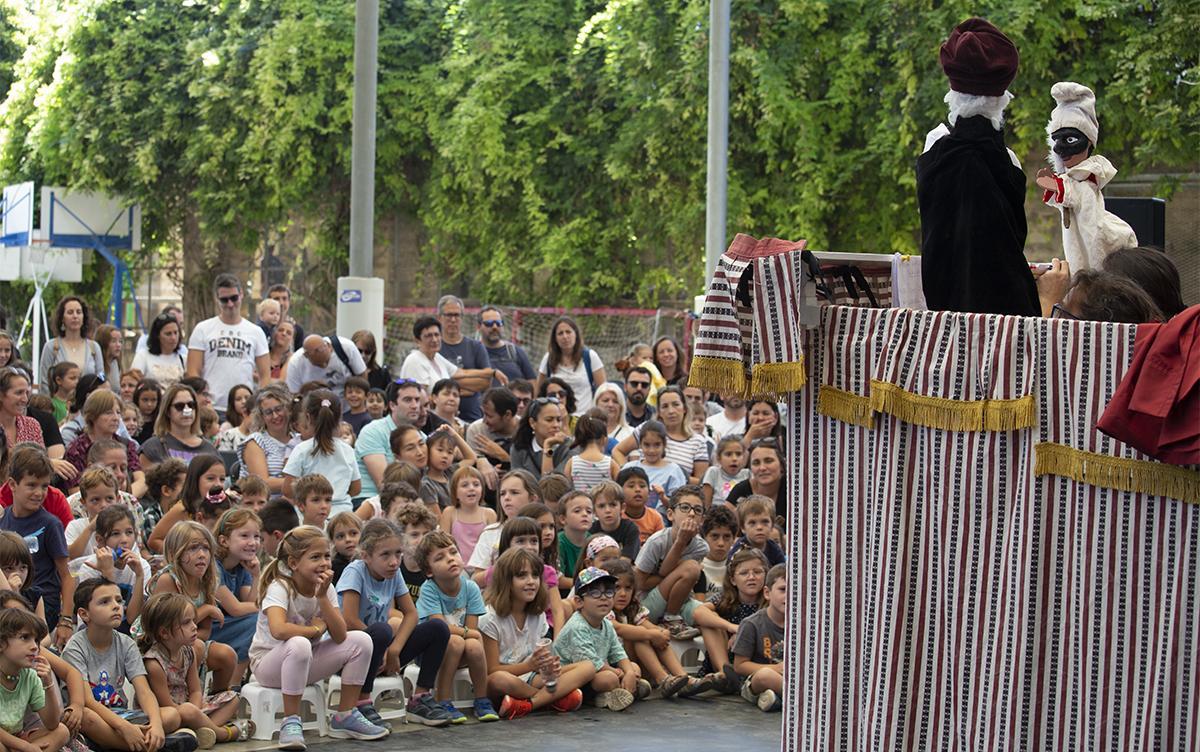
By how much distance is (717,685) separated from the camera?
853cm

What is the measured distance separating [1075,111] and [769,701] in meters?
4.13

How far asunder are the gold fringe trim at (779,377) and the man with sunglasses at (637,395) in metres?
7.72

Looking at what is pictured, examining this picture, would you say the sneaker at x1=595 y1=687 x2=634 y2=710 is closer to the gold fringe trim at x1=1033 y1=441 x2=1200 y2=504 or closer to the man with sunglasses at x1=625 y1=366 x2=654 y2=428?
the man with sunglasses at x1=625 y1=366 x2=654 y2=428

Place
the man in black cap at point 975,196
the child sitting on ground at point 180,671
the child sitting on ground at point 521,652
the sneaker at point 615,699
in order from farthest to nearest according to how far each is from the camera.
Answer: the sneaker at point 615,699 < the child sitting on ground at point 521,652 < the child sitting on ground at point 180,671 < the man in black cap at point 975,196

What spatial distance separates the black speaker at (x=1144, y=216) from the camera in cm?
564

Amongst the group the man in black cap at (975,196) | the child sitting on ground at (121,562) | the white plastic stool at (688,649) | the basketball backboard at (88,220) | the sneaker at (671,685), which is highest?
the basketball backboard at (88,220)

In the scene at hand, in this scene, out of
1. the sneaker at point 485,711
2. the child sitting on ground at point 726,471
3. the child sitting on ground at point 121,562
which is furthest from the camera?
the child sitting on ground at point 726,471

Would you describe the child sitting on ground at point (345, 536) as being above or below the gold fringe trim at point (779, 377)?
below

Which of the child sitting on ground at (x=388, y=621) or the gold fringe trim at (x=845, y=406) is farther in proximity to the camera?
the child sitting on ground at (x=388, y=621)

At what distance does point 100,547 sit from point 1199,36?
485 inches

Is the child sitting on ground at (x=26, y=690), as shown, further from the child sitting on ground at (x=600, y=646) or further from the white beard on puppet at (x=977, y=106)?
the white beard on puppet at (x=977, y=106)

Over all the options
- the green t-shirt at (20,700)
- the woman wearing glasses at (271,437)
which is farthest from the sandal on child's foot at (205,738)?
the woman wearing glasses at (271,437)

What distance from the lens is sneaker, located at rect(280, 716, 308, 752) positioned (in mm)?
7238

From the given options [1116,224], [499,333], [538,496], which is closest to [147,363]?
[499,333]
